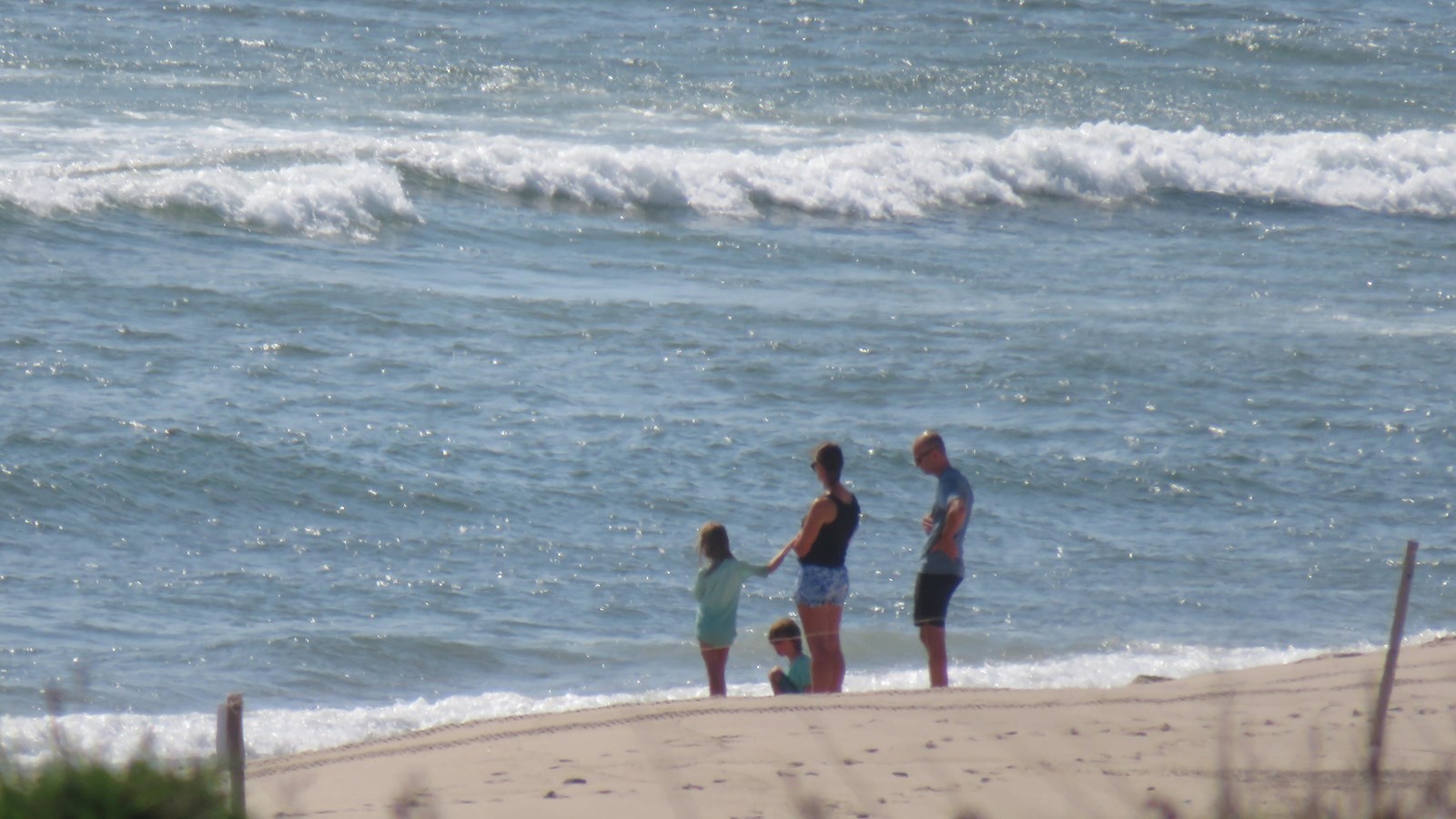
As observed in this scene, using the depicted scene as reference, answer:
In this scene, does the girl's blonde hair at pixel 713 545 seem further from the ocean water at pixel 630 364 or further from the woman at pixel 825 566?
the ocean water at pixel 630 364

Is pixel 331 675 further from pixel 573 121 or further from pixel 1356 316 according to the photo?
pixel 573 121

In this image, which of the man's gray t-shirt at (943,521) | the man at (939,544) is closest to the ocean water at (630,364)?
the man at (939,544)

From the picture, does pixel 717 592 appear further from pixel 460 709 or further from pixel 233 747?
pixel 233 747

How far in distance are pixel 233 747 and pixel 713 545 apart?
149 inches

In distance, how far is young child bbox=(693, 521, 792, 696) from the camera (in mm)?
7770

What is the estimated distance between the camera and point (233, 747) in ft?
13.6

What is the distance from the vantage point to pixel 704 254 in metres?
17.9

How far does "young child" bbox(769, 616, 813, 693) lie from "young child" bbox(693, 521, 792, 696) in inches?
8.8

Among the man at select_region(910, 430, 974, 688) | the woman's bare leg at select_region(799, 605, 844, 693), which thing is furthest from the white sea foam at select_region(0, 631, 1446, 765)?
the man at select_region(910, 430, 974, 688)

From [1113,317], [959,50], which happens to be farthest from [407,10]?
[1113,317]

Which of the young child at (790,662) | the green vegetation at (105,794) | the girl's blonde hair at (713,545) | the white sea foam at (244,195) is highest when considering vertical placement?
the white sea foam at (244,195)

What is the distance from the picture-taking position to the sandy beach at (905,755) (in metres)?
5.69

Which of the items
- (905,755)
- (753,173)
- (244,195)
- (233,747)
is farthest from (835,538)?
(753,173)

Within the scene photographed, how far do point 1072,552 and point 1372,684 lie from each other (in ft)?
12.2
